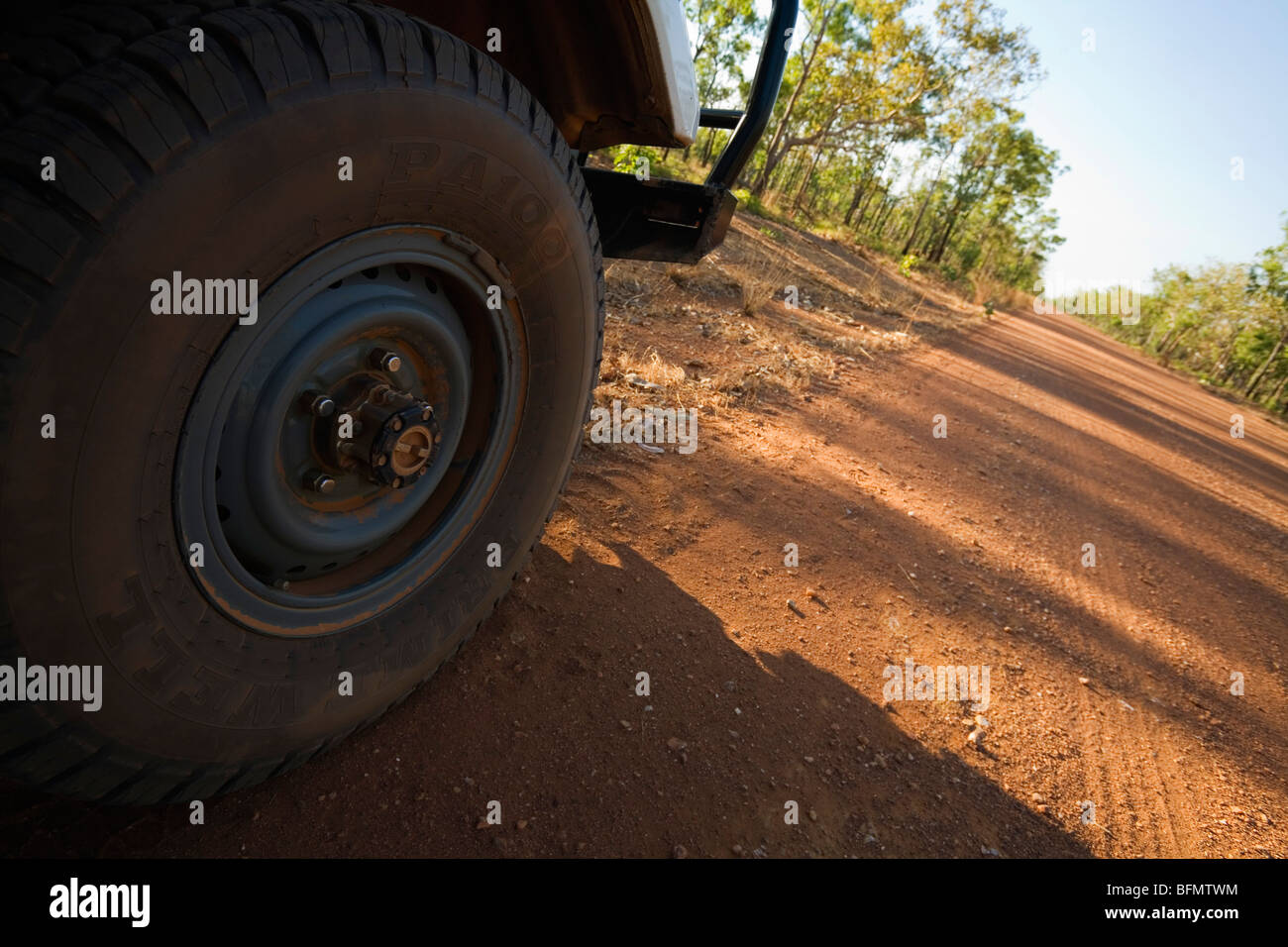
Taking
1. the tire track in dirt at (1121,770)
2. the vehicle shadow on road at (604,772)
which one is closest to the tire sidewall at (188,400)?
the vehicle shadow on road at (604,772)

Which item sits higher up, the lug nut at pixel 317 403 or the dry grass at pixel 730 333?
the dry grass at pixel 730 333

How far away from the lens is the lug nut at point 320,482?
4.57 feet

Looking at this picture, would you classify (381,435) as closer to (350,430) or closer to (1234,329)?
(350,430)

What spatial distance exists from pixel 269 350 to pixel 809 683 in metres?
1.97

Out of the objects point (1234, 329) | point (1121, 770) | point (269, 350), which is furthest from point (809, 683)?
point (1234, 329)

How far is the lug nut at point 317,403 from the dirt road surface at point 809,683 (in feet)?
2.81

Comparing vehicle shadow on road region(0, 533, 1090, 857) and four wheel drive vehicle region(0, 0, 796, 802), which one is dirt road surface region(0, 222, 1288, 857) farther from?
four wheel drive vehicle region(0, 0, 796, 802)

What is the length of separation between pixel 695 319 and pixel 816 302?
4.93m

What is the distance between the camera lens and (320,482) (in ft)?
4.57

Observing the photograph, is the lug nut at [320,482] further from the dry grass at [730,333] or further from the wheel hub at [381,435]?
the dry grass at [730,333]

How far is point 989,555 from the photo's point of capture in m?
3.78

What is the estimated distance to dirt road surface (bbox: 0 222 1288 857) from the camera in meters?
1.59

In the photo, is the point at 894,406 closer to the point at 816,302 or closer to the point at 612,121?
the point at 612,121
